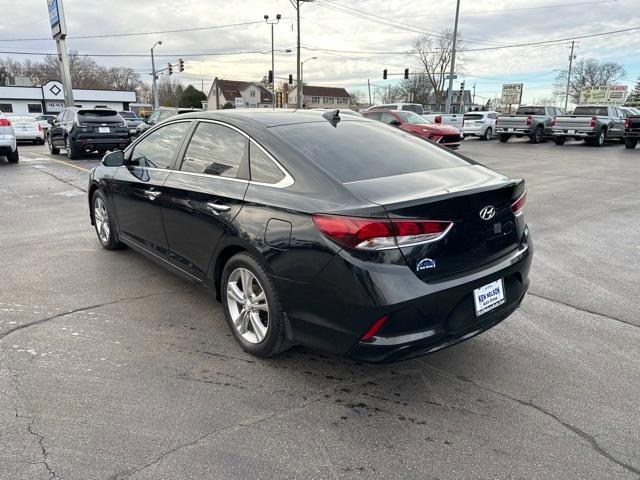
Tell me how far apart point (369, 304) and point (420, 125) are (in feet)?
52.4

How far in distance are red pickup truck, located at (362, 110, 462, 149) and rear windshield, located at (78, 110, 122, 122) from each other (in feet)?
27.1

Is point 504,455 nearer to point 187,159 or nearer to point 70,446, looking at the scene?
point 70,446

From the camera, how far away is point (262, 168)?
317 centimetres

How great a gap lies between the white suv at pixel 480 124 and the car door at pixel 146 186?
25516 millimetres

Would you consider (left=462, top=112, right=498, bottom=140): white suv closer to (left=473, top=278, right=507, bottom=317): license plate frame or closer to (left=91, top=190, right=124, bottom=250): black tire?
(left=91, top=190, right=124, bottom=250): black tire

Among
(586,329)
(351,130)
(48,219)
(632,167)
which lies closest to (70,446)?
(351,130)

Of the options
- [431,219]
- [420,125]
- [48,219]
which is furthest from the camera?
[420,125]

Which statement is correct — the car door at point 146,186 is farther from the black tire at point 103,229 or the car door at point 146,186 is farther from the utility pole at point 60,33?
the utility pole at point 60,33

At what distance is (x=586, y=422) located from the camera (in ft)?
8.80

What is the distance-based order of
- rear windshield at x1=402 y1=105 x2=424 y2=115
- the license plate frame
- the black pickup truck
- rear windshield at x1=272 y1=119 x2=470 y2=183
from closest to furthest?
the license plate frame
rear windshield at x1=272 y1=119 x2=470 y2=183
the black pickup truck
rear windshield at x1=402 y1=105 x2=424 y2=115

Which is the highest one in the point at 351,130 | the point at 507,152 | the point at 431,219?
the point at 351,130

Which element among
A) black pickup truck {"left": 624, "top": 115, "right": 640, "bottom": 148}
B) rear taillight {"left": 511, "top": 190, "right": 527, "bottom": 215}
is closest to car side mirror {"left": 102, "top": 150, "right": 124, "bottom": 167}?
rear taillight {"left": 511, "top": 190, "right": 527, "bottom": 215}

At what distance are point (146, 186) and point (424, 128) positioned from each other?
47.3 feet

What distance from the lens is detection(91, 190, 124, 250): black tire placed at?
17.4 feet
